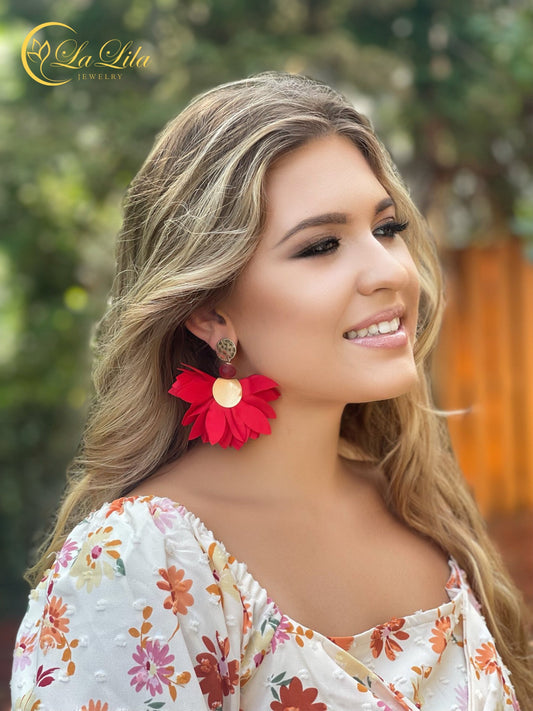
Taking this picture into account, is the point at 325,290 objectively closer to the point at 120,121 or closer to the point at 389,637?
the point at 389,637

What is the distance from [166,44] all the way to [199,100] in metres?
3.10

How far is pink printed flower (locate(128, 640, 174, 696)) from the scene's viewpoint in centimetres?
145

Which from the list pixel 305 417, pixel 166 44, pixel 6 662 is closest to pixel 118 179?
pixel 166 44

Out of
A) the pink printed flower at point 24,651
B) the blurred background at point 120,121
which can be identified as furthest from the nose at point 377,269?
the blurred background at point 120,121

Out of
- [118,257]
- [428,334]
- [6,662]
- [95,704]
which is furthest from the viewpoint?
[6,662]

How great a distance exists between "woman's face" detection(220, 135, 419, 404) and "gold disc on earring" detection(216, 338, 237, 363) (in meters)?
0.07

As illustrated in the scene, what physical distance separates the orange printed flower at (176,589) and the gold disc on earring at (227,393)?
36 cm

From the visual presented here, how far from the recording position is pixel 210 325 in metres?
1.81

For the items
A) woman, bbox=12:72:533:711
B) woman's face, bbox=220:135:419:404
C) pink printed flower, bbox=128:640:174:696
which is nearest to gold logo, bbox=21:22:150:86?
woman, bbox=12:72:533:711

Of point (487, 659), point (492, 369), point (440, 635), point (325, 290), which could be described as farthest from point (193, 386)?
point (492, 369)

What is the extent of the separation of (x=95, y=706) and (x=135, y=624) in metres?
0.14

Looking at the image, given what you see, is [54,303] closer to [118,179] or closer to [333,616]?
[118,179]

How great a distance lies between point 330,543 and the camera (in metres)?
1.83

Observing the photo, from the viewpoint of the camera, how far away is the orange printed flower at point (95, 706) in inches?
56.1
